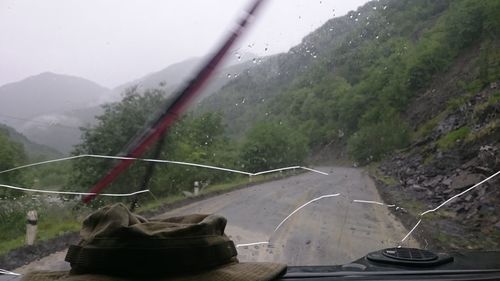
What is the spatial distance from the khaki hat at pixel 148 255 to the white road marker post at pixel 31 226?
2616 millimetres

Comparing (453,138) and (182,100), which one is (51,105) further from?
(453,138)

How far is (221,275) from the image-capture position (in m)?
1.69

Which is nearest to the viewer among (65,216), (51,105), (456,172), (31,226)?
(456,172)

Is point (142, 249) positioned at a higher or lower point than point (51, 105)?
lower

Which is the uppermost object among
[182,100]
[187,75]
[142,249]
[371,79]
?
[371,79]

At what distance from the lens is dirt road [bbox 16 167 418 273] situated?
3623 millimetres

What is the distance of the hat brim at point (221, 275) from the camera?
63.4 inches

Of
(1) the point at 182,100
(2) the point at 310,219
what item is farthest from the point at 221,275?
(2) the point at 310,219

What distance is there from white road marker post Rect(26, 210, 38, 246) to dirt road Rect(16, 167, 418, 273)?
287 millimetres

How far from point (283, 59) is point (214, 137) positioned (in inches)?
43.5

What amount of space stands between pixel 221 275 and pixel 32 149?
3014mm

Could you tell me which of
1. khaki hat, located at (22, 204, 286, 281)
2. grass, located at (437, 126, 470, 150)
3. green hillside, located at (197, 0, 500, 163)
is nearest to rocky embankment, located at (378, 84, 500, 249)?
grass, located at (437, 126, 470, 150)

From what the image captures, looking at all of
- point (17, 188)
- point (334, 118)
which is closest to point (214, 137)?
point (334, 118)

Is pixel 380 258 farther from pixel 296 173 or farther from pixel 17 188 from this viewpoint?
pixel 17 188
